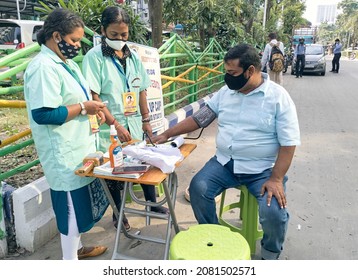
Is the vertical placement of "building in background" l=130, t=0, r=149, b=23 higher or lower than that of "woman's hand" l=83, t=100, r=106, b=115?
higher

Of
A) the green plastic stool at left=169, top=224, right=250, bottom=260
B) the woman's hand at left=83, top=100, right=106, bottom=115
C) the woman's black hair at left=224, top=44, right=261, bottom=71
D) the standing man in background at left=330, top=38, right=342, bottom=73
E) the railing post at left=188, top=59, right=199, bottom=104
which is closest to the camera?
the green plastic stool at left=169, top=224, right=250, bottom=260

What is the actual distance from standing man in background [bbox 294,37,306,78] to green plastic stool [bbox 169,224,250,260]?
13.1 m

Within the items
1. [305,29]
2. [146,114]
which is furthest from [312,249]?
[305,29]

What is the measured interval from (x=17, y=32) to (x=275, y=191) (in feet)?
26.7

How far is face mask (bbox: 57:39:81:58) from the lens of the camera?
6.23ft

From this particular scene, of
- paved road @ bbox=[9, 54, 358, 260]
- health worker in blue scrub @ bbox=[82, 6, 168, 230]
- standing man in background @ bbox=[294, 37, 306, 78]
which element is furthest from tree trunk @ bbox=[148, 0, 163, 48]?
standing man in background @ bbox=[294, 37, 306, 78]

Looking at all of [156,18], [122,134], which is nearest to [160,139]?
[122,134]

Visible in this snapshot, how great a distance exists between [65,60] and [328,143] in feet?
14.5

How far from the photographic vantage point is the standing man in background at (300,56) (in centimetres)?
1331

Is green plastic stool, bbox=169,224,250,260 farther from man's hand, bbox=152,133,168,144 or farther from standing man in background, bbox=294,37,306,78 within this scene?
standing man in background, bbox=294,37,306,78

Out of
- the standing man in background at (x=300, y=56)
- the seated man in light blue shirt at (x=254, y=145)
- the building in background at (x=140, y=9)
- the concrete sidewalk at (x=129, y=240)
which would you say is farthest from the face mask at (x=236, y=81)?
the standing man in background at (x=300, y=56)

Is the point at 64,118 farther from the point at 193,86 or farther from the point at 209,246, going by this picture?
the point at 193,86

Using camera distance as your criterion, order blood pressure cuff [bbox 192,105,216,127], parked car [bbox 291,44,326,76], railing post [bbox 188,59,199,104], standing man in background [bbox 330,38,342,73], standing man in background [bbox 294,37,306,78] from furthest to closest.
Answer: standing man in background [bbox 330,38,342,73]
parked car [bbox 291,44,326,76]
standing man in background [bbox 294,37,306,78]
railing post [bbox 188,59,199,104]
blood pressure cuff [bbox 192,105,216,127]

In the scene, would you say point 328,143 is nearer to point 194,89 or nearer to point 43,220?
point 194,89
